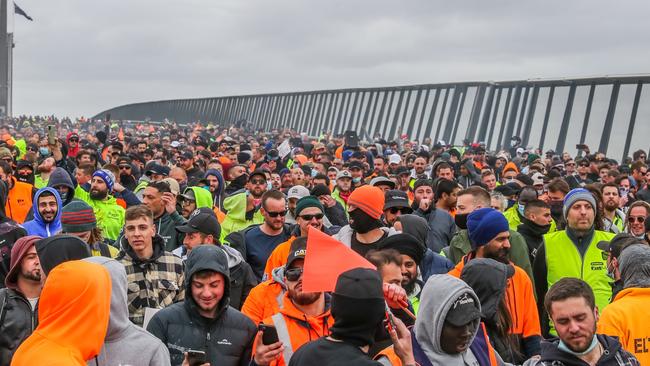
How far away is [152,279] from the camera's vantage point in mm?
6484

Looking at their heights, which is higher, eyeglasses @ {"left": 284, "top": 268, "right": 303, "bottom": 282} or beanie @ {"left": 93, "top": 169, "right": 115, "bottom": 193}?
beanie @ {"left": 93, "top": 169, "right": 115, "bottom": 193}

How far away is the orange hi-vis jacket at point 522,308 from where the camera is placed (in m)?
5.99

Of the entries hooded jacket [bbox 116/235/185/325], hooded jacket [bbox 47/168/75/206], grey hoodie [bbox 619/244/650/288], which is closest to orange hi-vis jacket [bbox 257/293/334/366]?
hooded jacket [bbox 116/235/185/325]

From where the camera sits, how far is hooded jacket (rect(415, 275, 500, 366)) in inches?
174

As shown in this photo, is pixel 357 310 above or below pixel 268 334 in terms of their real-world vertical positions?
above

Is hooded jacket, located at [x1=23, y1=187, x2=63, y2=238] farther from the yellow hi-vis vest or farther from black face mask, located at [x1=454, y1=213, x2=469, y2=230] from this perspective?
the yellow hi-vis vest

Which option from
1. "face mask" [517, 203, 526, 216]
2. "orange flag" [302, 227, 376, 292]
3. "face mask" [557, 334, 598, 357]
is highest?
"face mask" [517, 203, 526, 216]

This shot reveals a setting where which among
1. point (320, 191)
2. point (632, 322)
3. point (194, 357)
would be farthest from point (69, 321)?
point (320, 191)

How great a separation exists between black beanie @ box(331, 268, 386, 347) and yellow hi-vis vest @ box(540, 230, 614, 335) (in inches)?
152

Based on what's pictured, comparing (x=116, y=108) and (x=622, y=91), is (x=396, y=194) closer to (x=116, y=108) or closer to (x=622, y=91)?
(x=622, y=91)

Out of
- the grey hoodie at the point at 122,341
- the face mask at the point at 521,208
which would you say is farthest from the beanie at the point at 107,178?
the grey hoodie at the point at 122,341

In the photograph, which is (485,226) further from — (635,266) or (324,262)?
(324,262)

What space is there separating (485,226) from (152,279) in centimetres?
221

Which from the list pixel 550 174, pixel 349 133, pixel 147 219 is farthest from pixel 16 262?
pixel 349 133
